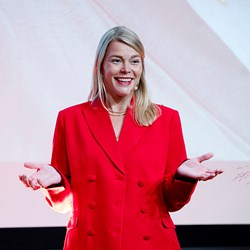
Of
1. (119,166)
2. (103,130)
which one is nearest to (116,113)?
(103,130)

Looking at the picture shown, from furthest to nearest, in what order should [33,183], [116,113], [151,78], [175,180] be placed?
[151,78] → [116,113] → [175,180] → [33,183]

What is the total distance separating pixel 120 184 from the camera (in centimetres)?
159

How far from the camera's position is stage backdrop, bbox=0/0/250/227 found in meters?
2.75

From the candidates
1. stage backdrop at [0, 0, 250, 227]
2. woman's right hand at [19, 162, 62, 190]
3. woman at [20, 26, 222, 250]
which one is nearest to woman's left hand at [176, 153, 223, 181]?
woman at [20, 26, 222, 250]

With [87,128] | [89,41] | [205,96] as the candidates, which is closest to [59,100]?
[89,41]

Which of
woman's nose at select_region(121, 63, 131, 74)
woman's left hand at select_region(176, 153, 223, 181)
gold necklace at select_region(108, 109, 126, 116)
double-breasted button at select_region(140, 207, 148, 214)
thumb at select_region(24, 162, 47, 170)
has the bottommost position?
double-breasted button at select_region(140, 207, 148, 214)

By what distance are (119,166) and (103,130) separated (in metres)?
0.14

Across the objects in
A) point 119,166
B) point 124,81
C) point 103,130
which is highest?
point 124,81

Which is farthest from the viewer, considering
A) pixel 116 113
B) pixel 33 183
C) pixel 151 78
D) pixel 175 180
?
pixel 151 78

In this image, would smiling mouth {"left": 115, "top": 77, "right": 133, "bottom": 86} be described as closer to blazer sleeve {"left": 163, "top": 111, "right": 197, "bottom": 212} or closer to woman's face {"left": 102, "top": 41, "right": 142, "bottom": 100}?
woman's face {"left": 102, "top": 41, "right": 142, "bottom": 100}

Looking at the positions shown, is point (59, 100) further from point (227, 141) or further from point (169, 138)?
point (169, 138)

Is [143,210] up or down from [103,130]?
down

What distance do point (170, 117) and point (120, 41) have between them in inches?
11.3

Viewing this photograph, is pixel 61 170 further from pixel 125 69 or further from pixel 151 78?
pixel 151 78
